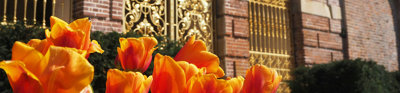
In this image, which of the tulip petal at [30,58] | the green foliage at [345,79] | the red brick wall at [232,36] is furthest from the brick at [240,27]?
the tulip petal at [30,58]

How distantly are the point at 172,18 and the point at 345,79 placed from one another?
10.8 ft

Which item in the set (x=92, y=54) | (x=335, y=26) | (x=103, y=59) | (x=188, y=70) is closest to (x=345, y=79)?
(x=335, y=26)

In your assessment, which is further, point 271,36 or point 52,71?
point 271,36

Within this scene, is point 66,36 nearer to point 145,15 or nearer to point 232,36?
point 145,15

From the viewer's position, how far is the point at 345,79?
24.3 ft

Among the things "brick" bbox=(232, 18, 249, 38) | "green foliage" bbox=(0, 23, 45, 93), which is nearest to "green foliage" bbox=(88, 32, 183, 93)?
"green foliage" bbox=(0, 23, 45, 93)

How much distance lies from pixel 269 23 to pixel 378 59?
12.3 ft

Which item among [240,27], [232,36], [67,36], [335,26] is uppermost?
[335,26]

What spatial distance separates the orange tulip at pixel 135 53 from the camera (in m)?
0.71

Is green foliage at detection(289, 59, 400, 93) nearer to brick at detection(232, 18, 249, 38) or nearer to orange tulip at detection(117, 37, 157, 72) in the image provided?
brick at detection(232, 18, 249, 38)

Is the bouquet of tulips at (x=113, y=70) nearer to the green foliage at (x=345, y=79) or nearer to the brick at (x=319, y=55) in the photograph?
the green foliage at (x=345, y=79)

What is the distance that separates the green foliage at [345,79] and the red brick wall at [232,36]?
3.81ft

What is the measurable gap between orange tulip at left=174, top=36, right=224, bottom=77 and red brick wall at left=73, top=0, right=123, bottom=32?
18.3ft

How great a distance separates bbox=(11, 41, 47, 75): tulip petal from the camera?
47 cm
